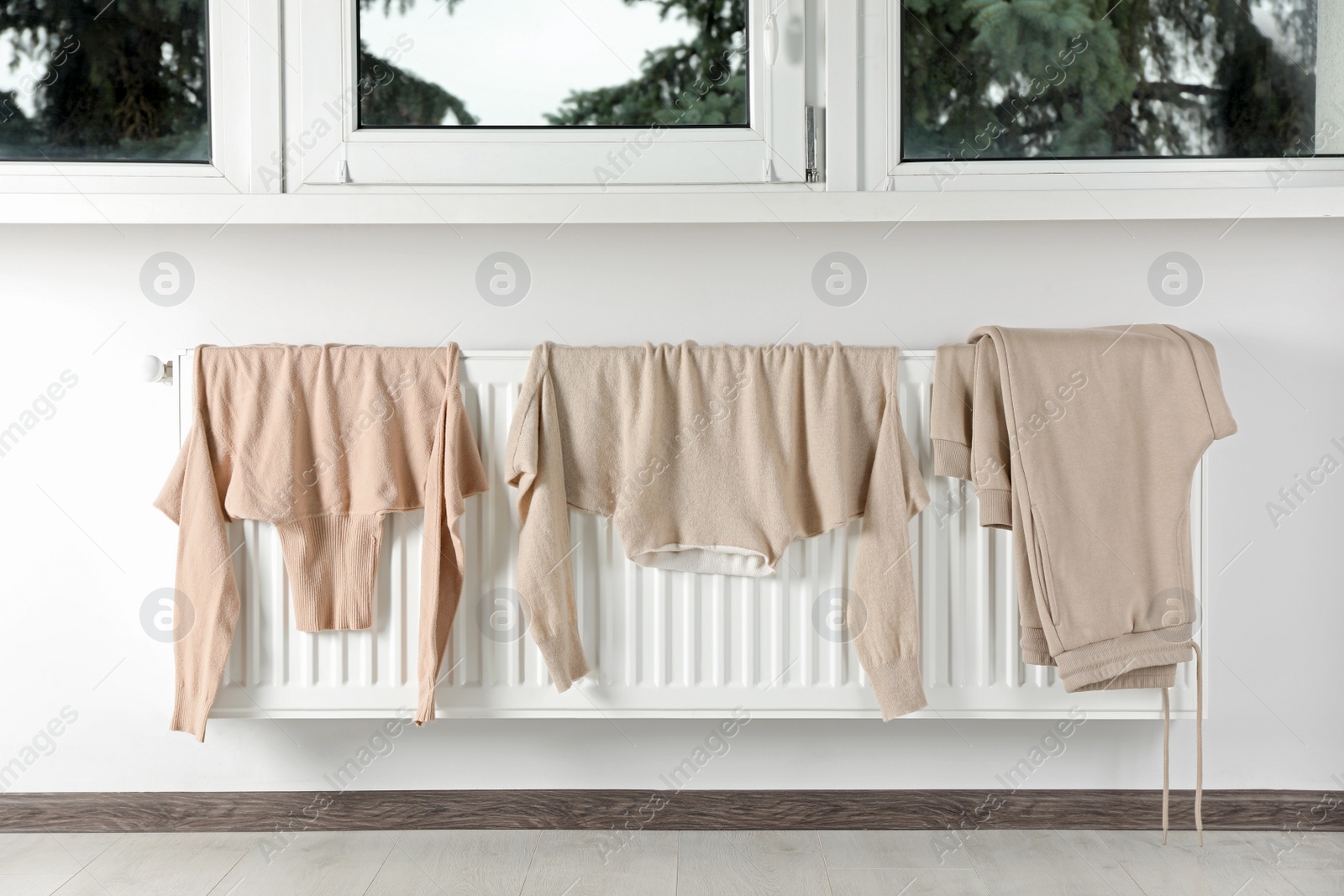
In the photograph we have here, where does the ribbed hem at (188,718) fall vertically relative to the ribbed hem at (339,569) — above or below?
below

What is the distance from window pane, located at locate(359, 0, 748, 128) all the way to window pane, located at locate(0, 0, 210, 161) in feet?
0.93

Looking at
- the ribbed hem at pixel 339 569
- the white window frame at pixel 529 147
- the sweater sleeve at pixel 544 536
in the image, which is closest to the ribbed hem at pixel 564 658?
the sweater sleeve at pixel 544 536

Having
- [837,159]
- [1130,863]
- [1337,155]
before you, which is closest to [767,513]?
[837,159]

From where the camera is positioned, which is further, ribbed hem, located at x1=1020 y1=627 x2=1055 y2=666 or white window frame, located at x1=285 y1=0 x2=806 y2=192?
white window frame, located at x1=285 y1=0 x2=806 y2=192

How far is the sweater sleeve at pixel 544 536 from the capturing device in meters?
1.20

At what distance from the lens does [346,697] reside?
1.25m

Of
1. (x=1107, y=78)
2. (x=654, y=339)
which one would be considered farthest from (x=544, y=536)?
(x=1107, y=78)

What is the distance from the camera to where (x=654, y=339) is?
137 cm

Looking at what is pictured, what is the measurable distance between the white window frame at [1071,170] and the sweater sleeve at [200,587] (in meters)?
0.99

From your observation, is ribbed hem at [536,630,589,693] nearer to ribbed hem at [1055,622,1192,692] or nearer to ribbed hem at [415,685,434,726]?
ribbed hem at [415,685,434,726]

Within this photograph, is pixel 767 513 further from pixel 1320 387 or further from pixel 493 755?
pixel 1320 387

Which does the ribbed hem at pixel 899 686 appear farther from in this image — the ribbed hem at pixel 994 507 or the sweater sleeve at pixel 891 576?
the ribbed hem at pixel 994 507

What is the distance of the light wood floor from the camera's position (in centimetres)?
122

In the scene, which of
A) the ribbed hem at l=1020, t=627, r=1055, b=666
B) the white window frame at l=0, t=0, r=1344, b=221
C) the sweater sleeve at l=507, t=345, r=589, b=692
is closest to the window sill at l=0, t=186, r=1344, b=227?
the white window frame at l=0, t=0, r=1344, b=221
